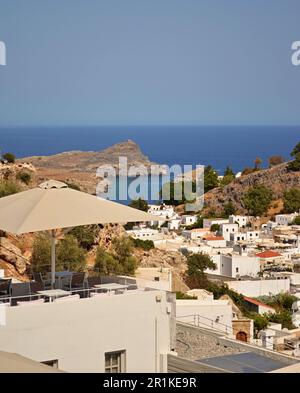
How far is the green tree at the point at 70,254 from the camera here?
19.3 meters

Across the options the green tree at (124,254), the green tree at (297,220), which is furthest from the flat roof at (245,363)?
the green tree at (297,220)

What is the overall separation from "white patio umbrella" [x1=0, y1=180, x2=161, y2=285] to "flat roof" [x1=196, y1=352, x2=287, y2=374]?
1653 millimetres

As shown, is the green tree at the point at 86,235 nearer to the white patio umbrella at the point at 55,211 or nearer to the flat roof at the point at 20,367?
the white patio umbrella at the point at 55,211

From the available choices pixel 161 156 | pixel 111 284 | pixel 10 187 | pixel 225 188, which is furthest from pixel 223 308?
pixel 161 156

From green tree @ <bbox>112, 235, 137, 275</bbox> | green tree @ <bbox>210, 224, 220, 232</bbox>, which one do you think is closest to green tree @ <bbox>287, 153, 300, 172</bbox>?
green tree @ <bbox>210, 224, 220, 232</bbox>

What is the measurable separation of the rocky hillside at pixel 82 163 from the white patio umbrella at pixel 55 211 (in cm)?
2067

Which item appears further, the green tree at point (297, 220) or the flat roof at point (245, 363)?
the green tree at point (297, 220)

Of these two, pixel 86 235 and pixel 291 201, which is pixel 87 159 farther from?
pixel 86 235

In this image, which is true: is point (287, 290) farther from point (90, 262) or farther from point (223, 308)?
point (223, 308)

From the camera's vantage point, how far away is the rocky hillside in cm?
Result: 4255

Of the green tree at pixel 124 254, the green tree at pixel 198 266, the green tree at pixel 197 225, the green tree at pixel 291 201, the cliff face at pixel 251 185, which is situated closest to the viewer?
the green tree at pixel 124 254

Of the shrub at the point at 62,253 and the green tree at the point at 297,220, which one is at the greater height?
the shrub at the point at 62,253
